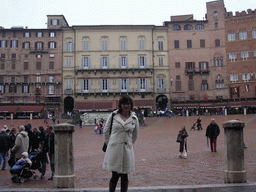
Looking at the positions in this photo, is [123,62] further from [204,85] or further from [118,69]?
[204,85]

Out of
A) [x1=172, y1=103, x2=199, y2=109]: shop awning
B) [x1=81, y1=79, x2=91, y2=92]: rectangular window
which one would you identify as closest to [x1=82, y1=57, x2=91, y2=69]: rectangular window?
[x1=81, y1=79, x2=91, y2=92]: rectangular window

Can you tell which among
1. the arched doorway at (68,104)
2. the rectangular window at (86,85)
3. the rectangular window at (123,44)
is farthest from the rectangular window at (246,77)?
Result: the arched doorway at (68,104)

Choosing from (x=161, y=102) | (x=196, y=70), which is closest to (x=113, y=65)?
(x=161, y=102)

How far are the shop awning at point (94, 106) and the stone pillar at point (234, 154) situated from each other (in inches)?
1591

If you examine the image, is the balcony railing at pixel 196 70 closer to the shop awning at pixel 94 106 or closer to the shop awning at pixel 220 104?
the shop awning at pixel 220 104

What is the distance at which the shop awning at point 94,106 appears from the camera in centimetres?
4659

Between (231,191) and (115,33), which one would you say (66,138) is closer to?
(231,191)

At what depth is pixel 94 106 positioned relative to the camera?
155 feet

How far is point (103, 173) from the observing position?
7.98 metres

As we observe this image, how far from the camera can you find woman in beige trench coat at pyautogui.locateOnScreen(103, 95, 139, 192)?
13.5ft

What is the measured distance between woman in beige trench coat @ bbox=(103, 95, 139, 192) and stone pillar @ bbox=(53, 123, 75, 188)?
1.90 m

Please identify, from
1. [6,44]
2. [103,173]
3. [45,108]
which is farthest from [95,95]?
[103,173]

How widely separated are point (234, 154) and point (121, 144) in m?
3.13

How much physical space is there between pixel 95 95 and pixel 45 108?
Result: 8704 mm
